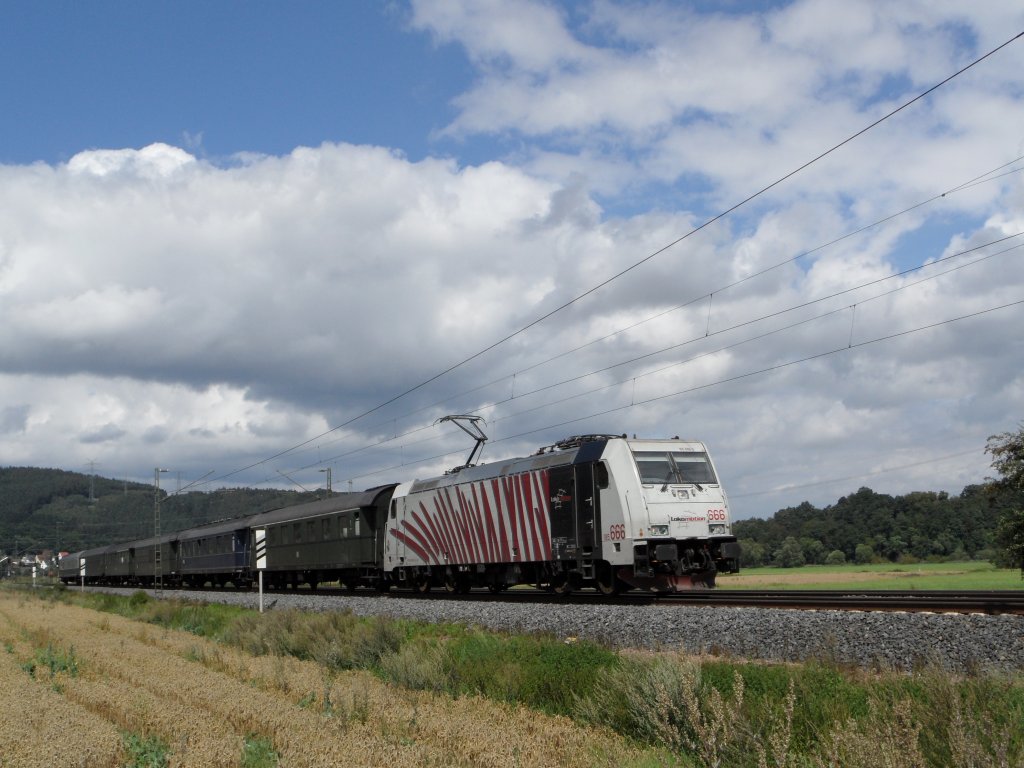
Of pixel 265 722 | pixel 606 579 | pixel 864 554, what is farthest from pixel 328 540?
pixel 864 554

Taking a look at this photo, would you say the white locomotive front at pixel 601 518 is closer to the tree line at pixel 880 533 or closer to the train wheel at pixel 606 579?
the train wheel at pixel 606 579

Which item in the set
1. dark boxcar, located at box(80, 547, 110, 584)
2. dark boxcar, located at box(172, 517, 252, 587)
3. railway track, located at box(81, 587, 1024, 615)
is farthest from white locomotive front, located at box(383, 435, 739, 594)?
dark boxcar, located at box(80, 547, 110, 584)

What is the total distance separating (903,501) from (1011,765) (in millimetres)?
71925

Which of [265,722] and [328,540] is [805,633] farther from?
[328,540]

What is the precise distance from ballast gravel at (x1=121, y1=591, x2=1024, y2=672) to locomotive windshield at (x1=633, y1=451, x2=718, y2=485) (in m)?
4.11

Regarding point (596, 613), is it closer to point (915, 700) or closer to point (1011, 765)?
point (915, 700)

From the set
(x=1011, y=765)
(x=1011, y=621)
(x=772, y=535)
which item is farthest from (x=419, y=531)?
(x=772, y=535)

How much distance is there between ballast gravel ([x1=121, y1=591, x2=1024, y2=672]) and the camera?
11.3 meters

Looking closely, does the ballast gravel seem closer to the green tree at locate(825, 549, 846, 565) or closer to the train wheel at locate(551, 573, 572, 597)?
→ the train wheel at locate(551, 573, 572, 597)

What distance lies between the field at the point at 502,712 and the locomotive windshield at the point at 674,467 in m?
7.54

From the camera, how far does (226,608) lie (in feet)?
102

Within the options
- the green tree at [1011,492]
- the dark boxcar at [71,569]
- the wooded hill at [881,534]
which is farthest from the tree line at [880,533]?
the dark boxcar at [71,569]

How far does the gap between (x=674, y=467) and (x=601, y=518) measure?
2.19m

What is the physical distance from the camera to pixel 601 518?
72.4 ft
